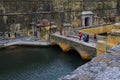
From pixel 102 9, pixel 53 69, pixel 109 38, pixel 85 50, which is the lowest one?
pixel 53 69

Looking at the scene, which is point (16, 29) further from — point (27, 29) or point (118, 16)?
point (118, 16)

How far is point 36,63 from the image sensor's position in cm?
1105

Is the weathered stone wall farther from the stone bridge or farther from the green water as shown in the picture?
the green water

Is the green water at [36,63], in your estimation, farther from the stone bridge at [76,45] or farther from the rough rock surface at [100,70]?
the rough rock surface at [100,70]

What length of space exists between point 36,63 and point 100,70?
8405 mm

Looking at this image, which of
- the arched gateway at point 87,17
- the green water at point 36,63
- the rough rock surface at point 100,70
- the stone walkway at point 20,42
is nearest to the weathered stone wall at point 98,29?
the arched gateway at point 87,17

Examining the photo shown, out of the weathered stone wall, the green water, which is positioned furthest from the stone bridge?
the weathered stone wall

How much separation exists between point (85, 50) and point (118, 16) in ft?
43.9

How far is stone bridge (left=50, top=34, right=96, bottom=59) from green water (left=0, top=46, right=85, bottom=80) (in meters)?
0.40

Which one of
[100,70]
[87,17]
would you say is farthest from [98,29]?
[100,70]

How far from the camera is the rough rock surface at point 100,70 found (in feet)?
8.78

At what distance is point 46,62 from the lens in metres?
11.3

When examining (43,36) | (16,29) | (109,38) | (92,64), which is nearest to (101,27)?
(43,36)

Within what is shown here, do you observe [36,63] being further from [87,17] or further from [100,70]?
[87,17]
